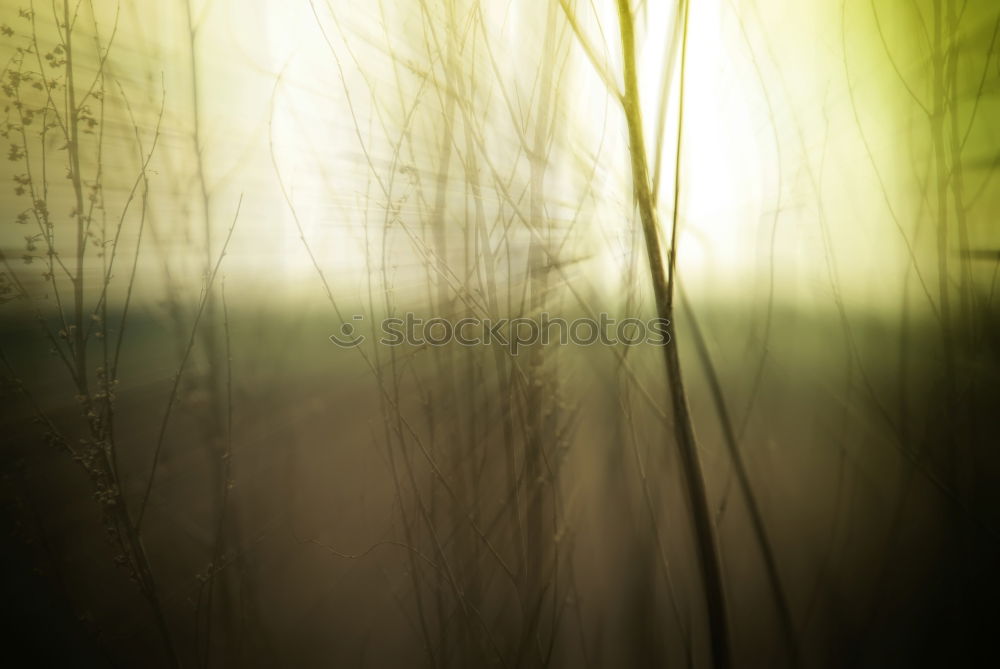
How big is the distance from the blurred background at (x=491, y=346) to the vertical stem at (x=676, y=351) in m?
0.01

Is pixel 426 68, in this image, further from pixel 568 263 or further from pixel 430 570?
pixel 430 570

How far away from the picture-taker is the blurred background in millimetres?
745

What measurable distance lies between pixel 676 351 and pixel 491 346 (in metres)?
0.33

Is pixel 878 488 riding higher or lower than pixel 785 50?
lower

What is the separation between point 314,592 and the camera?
0.79 meters

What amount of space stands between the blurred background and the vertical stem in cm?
1

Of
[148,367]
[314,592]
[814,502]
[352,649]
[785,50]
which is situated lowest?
[352,649]

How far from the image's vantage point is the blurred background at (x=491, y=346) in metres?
0.75

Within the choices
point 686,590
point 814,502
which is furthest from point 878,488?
point 686,590

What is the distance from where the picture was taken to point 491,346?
0.77 metres

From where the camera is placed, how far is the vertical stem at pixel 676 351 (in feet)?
2.48

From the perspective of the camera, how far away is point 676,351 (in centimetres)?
78

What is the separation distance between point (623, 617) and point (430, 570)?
14.3 inches

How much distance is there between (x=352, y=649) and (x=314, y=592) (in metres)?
0.13
